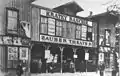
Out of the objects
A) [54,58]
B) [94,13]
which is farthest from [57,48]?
[94,13]

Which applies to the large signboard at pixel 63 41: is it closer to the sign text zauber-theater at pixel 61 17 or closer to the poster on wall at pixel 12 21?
the sign text zauber-theater at pixel 61 17

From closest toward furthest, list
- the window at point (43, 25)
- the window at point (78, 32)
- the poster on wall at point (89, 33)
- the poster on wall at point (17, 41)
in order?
the poster on wall at point (17, 41) → the window at point (43, 25) → the window at point (78, 32) → the poster on wall at point (89, 33)

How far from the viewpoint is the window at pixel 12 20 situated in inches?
94.5

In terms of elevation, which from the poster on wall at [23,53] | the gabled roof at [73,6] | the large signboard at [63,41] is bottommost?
the poster on wall at [23,53]

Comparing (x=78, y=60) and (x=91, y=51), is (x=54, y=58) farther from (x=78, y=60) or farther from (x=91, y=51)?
(x=91, y=51)

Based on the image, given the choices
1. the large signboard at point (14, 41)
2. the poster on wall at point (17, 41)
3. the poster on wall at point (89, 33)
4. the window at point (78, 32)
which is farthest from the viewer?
the poster on wall at point (89, 33)

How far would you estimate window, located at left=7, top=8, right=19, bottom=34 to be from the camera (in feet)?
7.88

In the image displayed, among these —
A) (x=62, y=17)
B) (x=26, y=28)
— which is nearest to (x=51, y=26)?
(x=62, y=17)

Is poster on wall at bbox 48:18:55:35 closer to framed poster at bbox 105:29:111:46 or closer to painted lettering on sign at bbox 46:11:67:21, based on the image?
painted lettering on sign at bbox 46:11:67:21

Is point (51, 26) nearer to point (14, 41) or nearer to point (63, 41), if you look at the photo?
point (63, 41)

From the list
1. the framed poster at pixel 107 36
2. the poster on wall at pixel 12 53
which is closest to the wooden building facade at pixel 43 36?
the poster on wall at pixel 12 53

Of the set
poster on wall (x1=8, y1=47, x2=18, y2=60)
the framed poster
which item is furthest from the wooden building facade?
the framed poster

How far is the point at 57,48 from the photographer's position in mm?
2908

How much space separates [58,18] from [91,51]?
81 centimetres
